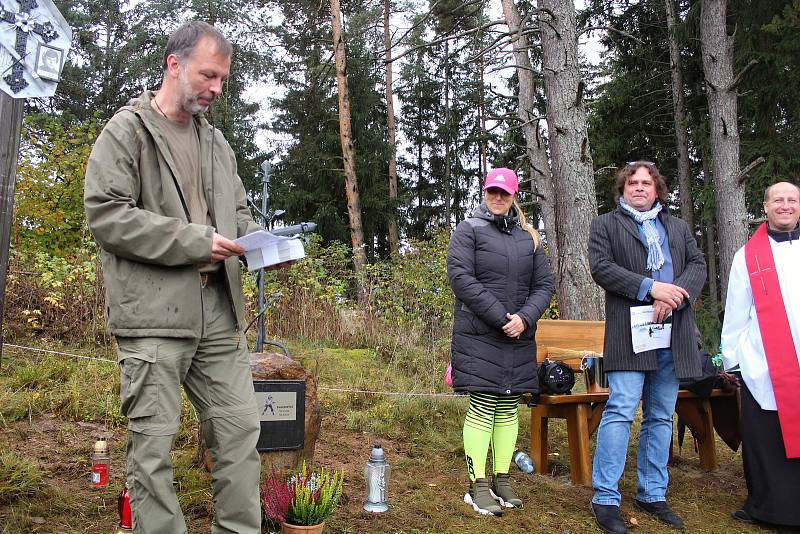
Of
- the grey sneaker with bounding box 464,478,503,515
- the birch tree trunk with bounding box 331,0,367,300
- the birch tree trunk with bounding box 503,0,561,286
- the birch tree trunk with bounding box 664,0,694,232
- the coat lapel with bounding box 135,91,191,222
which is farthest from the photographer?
the birch tree trunk with bounding box 331,0,367,300

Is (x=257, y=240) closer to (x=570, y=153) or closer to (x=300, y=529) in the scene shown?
(x=300, y=529)

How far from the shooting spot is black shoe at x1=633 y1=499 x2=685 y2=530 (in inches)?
149

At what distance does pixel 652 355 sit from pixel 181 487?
2.61 m

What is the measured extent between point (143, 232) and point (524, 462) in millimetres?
3393

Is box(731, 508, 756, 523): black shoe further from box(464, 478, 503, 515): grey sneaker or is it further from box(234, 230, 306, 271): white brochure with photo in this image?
box(234, 230, 306, 271): white brochure with photo

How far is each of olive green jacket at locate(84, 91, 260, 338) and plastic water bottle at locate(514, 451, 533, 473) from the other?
3061 mm

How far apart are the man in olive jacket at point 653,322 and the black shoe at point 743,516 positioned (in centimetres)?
43

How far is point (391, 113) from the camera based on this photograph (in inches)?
881

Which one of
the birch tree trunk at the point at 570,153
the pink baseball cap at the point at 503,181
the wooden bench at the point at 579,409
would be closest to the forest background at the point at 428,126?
the birch tree trunk at the point at 570,153

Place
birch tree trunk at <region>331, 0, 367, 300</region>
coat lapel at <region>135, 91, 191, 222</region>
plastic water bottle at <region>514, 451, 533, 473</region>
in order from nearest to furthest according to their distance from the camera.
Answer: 1. coat lapel at <region>135, 91, 191, 222</region>
2. plastic water bottle at <region>514, 451, 533, 473</region>
3. birch tree trunk at <region>331, 0, 367, 300</region>

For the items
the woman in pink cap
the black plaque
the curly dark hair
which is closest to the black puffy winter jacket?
the woman in pink cap

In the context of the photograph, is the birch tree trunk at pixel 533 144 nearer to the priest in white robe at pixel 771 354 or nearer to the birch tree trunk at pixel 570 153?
the birch tree trunk at pixel 570 153

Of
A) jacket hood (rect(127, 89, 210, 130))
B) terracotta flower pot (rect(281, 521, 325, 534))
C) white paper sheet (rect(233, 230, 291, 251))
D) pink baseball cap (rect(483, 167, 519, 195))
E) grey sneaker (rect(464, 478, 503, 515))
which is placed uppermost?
pink baseball cap (rect(483, 167, 519, 195))

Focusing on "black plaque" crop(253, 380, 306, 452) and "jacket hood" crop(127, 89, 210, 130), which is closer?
"jacket hood" crop(127, 89, 210, 130)
